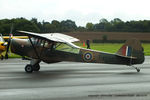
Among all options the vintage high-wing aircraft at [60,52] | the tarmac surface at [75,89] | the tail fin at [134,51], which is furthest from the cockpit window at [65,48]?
the tarmac surface at [75,89]

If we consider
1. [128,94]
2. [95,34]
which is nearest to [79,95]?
[128,94]

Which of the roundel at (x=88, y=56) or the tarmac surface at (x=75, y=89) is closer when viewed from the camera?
the tarmac surface at (x=75, y=89)

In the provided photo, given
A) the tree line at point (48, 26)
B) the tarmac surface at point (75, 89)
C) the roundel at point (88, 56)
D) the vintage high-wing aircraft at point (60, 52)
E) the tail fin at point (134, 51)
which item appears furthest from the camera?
the tree line at point (48, 26)

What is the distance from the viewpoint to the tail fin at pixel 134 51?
1288 cm

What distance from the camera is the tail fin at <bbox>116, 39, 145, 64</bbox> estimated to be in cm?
1288

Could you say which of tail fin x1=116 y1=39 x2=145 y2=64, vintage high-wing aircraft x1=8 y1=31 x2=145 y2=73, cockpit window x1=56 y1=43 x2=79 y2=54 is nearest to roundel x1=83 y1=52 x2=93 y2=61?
vintage high-wing aircraft x1=8 y1=31 x2=145 y2=73

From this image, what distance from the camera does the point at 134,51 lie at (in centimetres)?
1295

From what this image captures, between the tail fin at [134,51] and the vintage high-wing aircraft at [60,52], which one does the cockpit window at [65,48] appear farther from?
the tail fin at [134,51]

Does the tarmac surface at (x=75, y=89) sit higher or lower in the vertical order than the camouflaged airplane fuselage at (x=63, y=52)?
lower

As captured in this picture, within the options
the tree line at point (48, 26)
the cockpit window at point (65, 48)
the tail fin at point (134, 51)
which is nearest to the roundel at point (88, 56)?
the cockpit window at point (65, 48)

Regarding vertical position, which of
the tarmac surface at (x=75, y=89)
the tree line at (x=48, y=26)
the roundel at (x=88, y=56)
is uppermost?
the tree line at (x=48, y=26)

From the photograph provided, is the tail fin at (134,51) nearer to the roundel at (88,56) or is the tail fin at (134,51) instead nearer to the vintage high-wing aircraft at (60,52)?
the vintage high-wing aircraft at (60,52)

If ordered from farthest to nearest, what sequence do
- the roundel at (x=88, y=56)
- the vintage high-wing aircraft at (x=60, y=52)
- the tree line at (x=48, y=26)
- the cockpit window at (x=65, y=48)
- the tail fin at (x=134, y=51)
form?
the tree line at (x=48, y=26), the cockpit window at (x=65, y=48), the roundel at (x=88, y=56), the vintage high-wing aircraft at (x=60, y=52), the tail fin at (x=134, y=51)

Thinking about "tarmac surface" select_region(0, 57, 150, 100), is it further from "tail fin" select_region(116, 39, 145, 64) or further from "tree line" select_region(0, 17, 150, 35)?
"tree line" select_region(0, 17, 150, 35)
